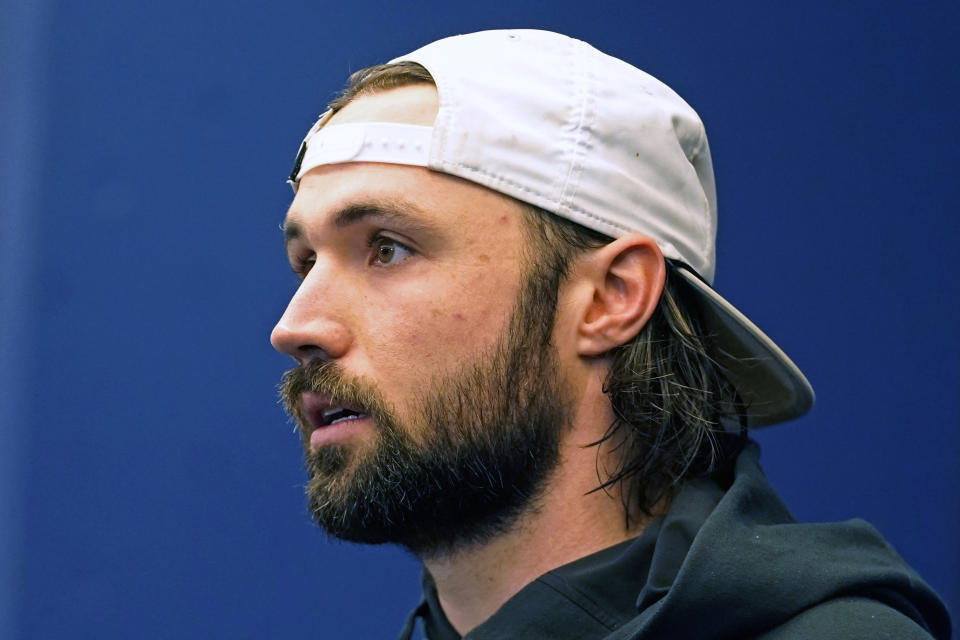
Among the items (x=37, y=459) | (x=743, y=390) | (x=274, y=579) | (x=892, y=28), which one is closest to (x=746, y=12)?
(x=892, y=28)

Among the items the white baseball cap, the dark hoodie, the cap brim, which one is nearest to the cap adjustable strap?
the white baseball cap

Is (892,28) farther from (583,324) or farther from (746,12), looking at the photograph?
(583,324)

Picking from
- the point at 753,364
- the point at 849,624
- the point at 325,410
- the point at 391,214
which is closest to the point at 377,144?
the point at 391,214

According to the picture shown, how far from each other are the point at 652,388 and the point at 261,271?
885 millimetres

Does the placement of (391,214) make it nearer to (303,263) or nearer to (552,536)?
(303,263)

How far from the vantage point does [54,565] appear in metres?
2.07

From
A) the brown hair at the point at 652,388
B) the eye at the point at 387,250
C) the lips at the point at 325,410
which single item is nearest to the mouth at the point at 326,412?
the lips at the point at 325,410

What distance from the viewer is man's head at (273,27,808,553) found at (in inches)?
58.1

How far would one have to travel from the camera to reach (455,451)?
4.87 ft

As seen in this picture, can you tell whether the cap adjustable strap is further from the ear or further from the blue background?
the blue background

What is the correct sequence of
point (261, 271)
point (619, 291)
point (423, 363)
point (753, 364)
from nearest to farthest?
point (423, 363)
point (619, 291)
point (753, 364)
point (261, 271)

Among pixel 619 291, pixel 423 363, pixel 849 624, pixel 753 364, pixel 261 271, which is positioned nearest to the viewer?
pixel 849 624

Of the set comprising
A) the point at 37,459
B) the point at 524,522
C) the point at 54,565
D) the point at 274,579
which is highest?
the point at 37,459

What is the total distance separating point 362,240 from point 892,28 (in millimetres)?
1248
